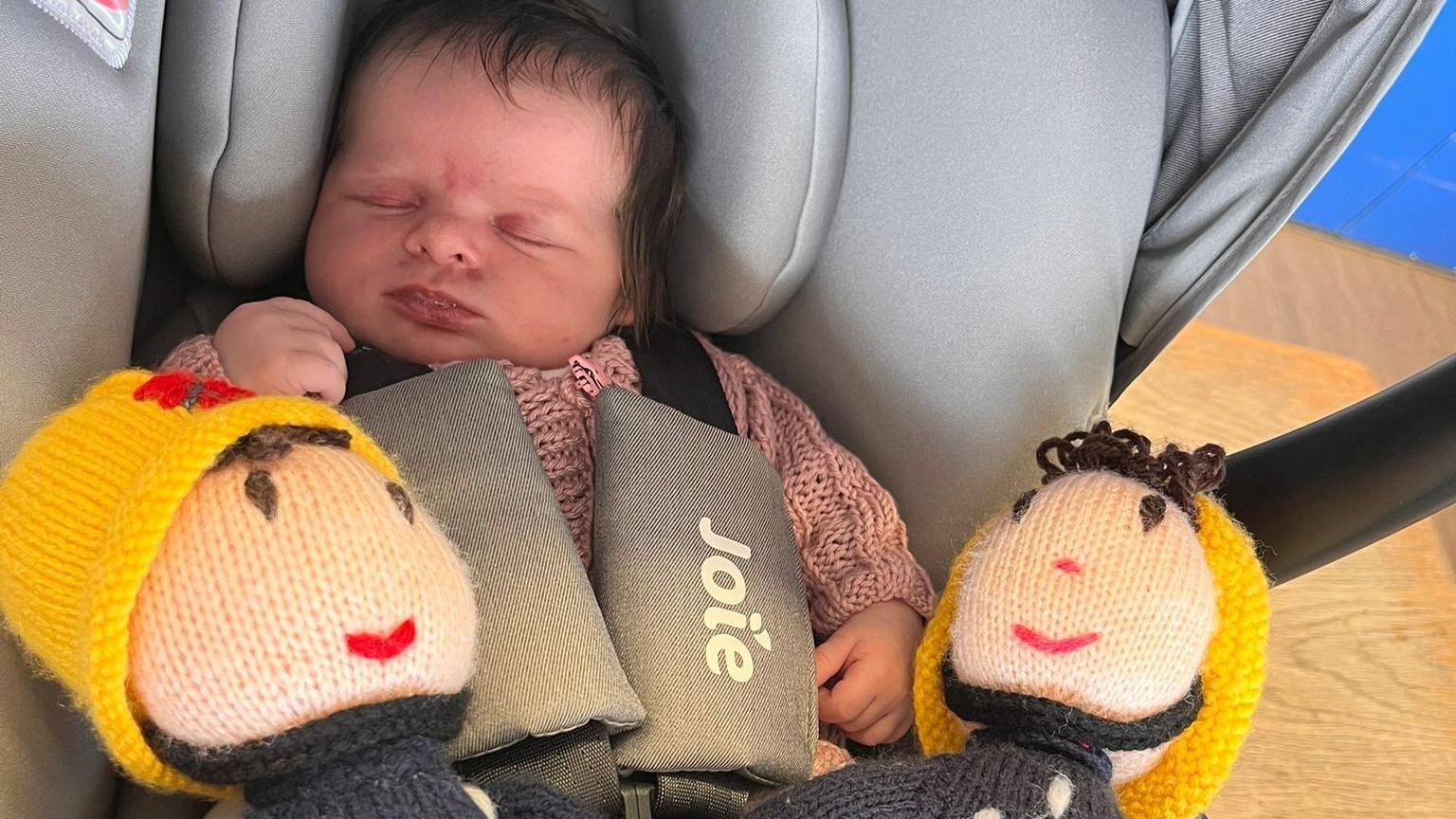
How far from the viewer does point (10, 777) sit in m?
0.52

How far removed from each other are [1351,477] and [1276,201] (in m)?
0.25

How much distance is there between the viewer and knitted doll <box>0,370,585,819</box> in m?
0.47

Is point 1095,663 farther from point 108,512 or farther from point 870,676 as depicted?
point 108,512

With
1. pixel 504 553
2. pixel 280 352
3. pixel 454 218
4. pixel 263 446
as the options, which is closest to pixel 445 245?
pixel 454 218

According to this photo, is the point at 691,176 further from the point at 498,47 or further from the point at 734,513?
the point at 734,513

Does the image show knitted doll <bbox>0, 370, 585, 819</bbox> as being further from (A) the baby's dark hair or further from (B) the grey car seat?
(A) the baby's dark hair

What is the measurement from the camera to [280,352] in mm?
753

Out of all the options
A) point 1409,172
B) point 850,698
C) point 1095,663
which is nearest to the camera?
point 1095,663

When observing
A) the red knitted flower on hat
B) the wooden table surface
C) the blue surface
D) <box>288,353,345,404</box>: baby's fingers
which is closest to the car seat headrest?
<box>288,353,345,404</box>: baby's fingers

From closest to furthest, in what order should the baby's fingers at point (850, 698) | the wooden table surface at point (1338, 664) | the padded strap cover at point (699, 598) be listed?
the padded strap cover at point (699, 598) → the baby's fingers at point (850, 698) → the wooden table surface at point (1338, 664)

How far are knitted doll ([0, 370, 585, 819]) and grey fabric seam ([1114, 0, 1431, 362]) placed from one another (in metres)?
0.63

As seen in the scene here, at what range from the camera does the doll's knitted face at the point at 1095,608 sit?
0.61m

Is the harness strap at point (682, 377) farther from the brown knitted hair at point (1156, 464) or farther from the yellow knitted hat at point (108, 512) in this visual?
the yellow knitted hat at point (108, 512)

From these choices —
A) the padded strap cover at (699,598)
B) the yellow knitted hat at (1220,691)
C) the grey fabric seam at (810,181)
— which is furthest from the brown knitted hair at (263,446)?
the grey fabric seam at (810,181)
